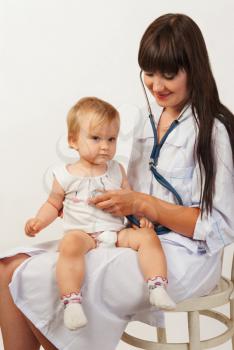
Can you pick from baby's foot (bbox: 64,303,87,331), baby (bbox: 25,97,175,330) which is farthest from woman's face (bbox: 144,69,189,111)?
baby's foot (bbox: 64,303,87,331)

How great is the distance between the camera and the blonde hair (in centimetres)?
193

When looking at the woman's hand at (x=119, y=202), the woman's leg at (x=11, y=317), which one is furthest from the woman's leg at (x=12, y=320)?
the woman's hand at (x=119, y=202)

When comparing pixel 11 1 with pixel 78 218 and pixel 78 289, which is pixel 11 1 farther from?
pixel 78 289

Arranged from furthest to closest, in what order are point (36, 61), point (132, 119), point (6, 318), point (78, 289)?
point (36, 61) → point (132, 119) → point (6, 318) → point (78, 289)

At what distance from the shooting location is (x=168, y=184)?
2.02m

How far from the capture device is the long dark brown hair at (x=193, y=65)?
1.94m

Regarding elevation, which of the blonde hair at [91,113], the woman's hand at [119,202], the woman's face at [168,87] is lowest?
the woman's hand at [119,202]

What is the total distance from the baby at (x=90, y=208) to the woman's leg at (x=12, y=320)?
125 millimetres

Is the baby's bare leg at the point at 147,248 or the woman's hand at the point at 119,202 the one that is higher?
the woman's hand at the point at 119,202

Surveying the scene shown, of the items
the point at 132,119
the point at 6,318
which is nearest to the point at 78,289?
the point at 6,318

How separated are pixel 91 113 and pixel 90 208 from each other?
24 cm

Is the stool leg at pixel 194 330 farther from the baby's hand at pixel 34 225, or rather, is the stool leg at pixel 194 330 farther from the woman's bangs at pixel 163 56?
the woman's bangs at pixel 163 56

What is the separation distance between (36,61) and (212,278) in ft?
4.28

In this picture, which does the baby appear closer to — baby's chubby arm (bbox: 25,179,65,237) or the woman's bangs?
baby's chubby arm (bbox: 25,179,65,237)
